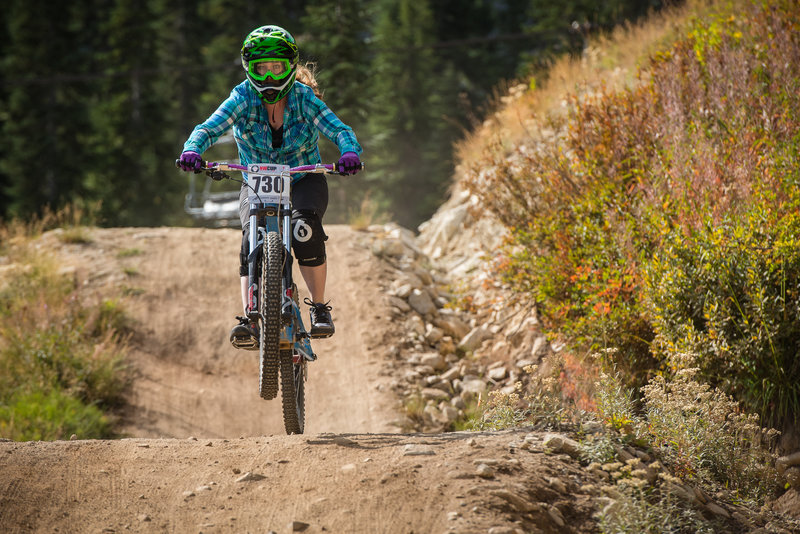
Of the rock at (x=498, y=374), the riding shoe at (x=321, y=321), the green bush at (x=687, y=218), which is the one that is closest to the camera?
the riding shoe at (x=321, y=321)

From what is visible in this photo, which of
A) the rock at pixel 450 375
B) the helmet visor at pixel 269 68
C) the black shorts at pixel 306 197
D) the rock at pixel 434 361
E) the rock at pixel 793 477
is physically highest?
the helmet visor at pixel 269 68

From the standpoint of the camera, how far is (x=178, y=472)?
13.0ft

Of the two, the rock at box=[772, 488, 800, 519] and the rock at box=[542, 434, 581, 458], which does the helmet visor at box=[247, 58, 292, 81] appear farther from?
the rock at box=[772, 488, 800, 519]

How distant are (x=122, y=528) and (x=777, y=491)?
425 centimetres

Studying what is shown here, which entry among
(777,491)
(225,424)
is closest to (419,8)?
(225,424)

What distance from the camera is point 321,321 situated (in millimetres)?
4855

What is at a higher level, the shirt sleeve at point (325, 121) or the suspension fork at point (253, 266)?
the shirt sleeve at point (325, 121)

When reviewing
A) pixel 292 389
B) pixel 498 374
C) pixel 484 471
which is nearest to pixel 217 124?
pixel 292 389

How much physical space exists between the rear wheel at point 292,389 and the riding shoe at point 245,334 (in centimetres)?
22

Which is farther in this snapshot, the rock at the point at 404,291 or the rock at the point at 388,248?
the rock at the point at 388,248

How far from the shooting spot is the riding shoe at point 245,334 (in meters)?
4.42

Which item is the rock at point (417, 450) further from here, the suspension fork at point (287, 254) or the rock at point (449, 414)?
the rock at point (449, 414)

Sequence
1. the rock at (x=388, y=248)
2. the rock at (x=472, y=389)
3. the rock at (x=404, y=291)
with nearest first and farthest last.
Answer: the rock at (x=472, y=389), the rock at (x=404, y=291), the rock at (x=388, y=248)

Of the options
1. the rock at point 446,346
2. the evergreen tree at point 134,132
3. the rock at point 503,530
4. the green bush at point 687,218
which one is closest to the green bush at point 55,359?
the rock at point 446,346
